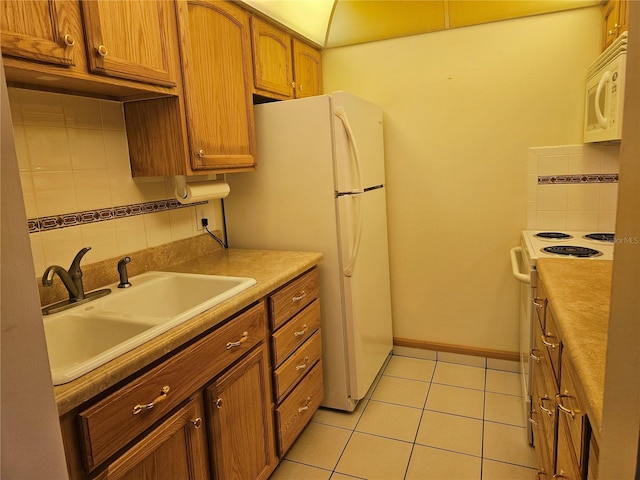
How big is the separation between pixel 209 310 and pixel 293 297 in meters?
0.60

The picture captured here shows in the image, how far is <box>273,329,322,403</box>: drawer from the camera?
6.08 feet

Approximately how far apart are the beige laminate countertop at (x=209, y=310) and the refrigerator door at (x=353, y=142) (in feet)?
1.38

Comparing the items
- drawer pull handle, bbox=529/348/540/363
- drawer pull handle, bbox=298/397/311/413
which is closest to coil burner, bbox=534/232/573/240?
drawer pull handle, bbox=529/348/540/363

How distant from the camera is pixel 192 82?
5.72ft

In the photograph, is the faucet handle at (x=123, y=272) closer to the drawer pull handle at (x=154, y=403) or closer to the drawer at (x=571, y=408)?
the drawer pull handle at (x=154, y=403)

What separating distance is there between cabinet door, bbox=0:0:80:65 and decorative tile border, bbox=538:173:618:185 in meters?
2.39

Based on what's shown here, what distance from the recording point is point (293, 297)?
195 cm

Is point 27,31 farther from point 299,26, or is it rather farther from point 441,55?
point 441,55

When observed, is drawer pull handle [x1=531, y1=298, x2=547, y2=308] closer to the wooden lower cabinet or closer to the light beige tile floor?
the wooden lower cabinet

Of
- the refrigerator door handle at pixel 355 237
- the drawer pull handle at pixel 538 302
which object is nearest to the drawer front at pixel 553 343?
the drawer pull handle at pixel 538 302

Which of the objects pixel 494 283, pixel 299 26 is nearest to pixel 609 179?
pixel 494 283

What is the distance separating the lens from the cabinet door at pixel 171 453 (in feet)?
3.58

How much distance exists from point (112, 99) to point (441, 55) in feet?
6.24

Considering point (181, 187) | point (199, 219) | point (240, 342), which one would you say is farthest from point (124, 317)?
point (199, 219)
